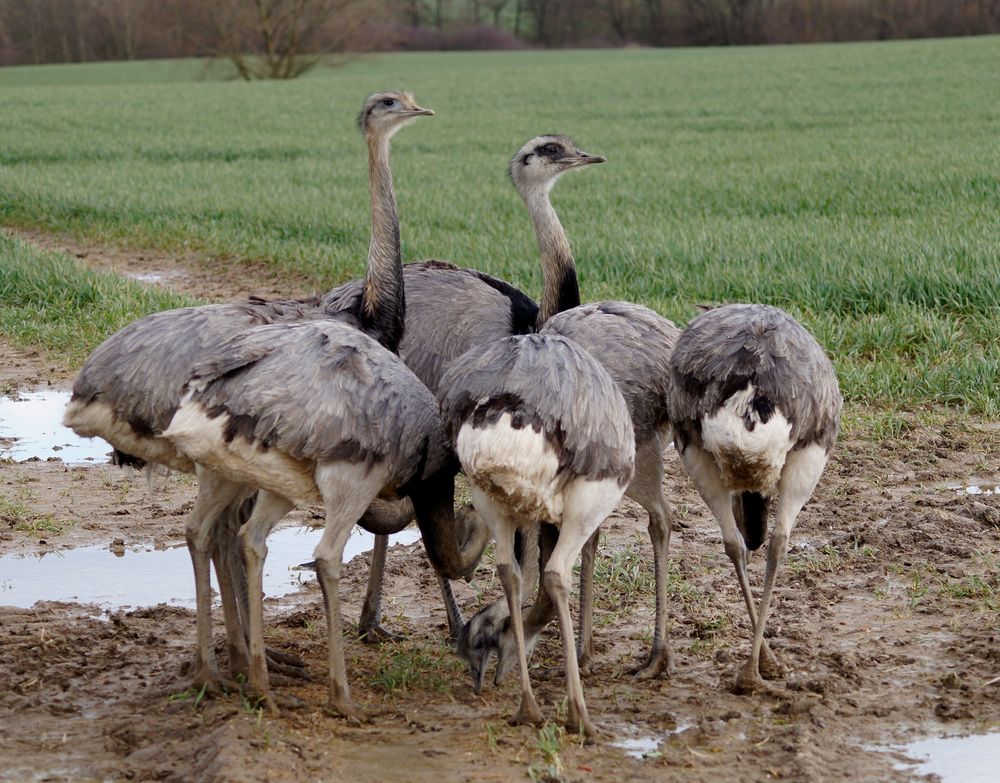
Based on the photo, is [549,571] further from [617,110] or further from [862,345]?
[617,110]

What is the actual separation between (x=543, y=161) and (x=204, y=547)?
2513 millimetres

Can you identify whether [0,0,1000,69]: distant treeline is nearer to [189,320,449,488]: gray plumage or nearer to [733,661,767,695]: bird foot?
[189,320,449,488]: gray plumage

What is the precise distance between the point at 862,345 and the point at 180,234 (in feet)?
26.5

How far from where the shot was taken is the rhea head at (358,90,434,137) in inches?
240

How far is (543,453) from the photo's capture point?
3990 millimetres

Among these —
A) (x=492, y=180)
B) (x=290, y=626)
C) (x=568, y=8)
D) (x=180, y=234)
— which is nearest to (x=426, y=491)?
(x=290, y=626)

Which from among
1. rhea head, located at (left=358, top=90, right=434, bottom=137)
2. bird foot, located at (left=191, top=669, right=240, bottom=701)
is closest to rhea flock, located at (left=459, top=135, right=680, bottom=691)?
bird foot, located at (left=191, top=669, right=240, bottom=701)

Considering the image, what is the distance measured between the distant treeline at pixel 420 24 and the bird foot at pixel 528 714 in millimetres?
49146

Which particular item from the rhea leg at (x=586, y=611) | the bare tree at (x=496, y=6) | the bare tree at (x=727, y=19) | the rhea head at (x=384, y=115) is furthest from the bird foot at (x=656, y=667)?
the bare tree at (x=496, y=6)

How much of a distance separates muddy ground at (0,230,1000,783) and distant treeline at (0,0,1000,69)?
4737 centimetres

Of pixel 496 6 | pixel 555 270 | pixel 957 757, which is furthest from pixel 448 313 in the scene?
pixel 496 6

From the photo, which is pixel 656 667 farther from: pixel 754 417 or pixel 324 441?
pixel 324 441

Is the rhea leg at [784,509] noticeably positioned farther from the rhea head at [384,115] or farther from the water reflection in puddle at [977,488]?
the rhea head at [384,115]

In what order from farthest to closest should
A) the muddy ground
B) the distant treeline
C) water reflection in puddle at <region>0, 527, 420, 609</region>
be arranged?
the distant treeline < water reflection in puddle at <region>0, 527, 420, 609</region> < the muddy ground
